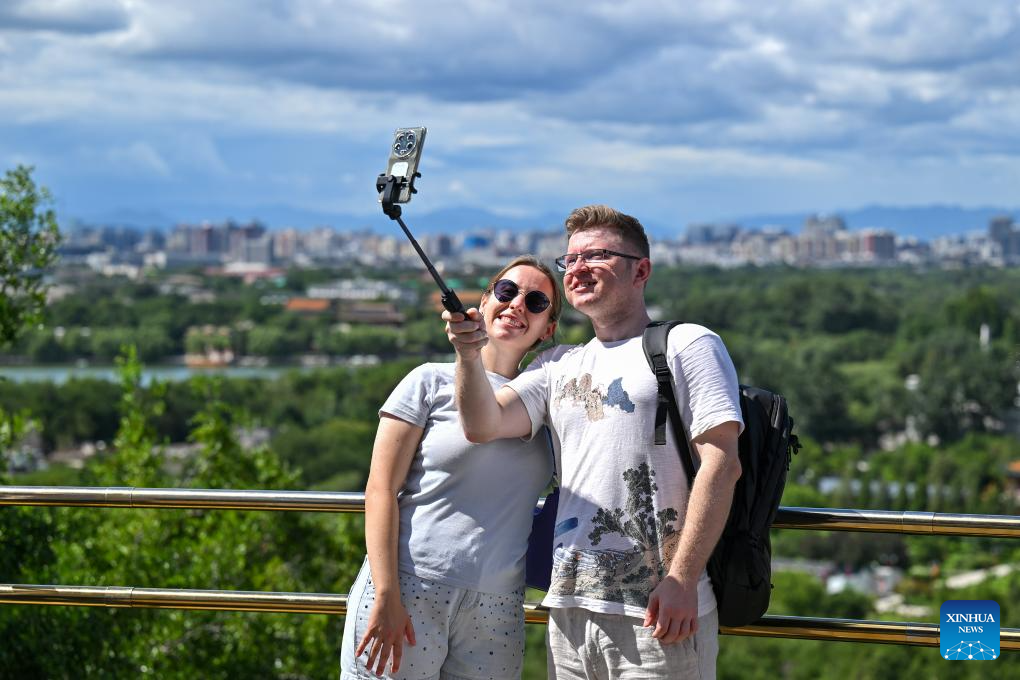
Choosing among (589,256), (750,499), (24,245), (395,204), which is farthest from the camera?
(24,245)

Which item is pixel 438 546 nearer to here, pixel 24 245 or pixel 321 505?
pixel 321 505

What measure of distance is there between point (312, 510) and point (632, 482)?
96cm

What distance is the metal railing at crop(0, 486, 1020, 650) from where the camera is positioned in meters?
2.78

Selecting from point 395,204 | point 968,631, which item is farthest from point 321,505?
point 968,631

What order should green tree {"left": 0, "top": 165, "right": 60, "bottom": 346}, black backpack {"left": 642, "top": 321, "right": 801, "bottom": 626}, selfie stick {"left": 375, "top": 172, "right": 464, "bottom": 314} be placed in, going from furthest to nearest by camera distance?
1. green tree {"left": 0, "top": 165, "right": 60, "bottom": 346}
2. black backpack {"left": 642, "top": 321, "right": 801, "bottom": 626}
3. selfie stick {"left": 375, "top": 172, "right": 464, "bottom": 314}

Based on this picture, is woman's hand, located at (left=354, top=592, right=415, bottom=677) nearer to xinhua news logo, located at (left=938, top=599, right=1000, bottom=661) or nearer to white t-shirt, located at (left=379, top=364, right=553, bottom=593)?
white t-shirt, located at (left=379, top=364, right=553, bottom=593)

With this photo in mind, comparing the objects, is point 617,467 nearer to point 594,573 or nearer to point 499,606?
point 594,573

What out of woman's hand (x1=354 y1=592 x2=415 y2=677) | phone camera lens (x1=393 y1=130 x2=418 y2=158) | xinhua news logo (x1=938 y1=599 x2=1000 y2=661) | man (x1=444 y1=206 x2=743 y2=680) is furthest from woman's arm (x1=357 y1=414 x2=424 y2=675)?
xinhua news logo (x1=938 y1=599 x2=1000 y2=661)

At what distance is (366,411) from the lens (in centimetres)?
7338

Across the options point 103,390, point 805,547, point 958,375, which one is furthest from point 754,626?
point 958,375

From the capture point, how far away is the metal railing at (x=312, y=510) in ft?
9.12

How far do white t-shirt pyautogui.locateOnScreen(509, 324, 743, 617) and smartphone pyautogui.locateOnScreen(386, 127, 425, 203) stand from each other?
22.0 inches

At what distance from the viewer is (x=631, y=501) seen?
2473mm

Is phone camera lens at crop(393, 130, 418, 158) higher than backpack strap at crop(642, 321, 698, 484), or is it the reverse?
phone camera lens at crop(393, 130, 418, 158)
